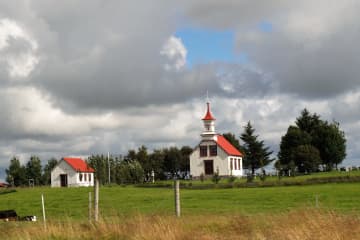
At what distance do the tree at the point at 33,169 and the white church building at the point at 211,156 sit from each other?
42.1 meters

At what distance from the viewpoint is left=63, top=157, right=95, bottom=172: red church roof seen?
3909 inches

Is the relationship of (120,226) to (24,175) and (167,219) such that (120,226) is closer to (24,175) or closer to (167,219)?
(167,219)

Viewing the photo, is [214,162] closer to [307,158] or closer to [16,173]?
[307,158]

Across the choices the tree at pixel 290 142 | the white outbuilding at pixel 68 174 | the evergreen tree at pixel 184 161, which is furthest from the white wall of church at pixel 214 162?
the evergreen tree at pixel 184 161

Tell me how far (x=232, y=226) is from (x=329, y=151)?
9275 centimetres

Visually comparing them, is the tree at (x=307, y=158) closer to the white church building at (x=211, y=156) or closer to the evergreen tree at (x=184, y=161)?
the white church building at (x=211, y=156)

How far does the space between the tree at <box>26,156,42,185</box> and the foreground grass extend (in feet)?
355

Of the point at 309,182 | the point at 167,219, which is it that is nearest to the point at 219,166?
the point at 309,182

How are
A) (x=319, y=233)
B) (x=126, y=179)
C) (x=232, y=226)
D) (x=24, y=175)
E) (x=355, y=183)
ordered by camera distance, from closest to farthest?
(x=319, y=233)
(x=232, y=226)
(x=355, y=183)
(x=126, y=179)
(x=24, y=175)

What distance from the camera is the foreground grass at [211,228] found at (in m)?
14.0

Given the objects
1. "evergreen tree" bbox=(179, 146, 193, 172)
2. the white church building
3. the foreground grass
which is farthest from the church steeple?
the foreground grass

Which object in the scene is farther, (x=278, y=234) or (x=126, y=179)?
(x=126, y=179)

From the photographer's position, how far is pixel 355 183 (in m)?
55.5

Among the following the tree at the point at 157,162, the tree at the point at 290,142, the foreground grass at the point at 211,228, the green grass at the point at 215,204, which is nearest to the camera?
the foreground grass at the point at 211,228
